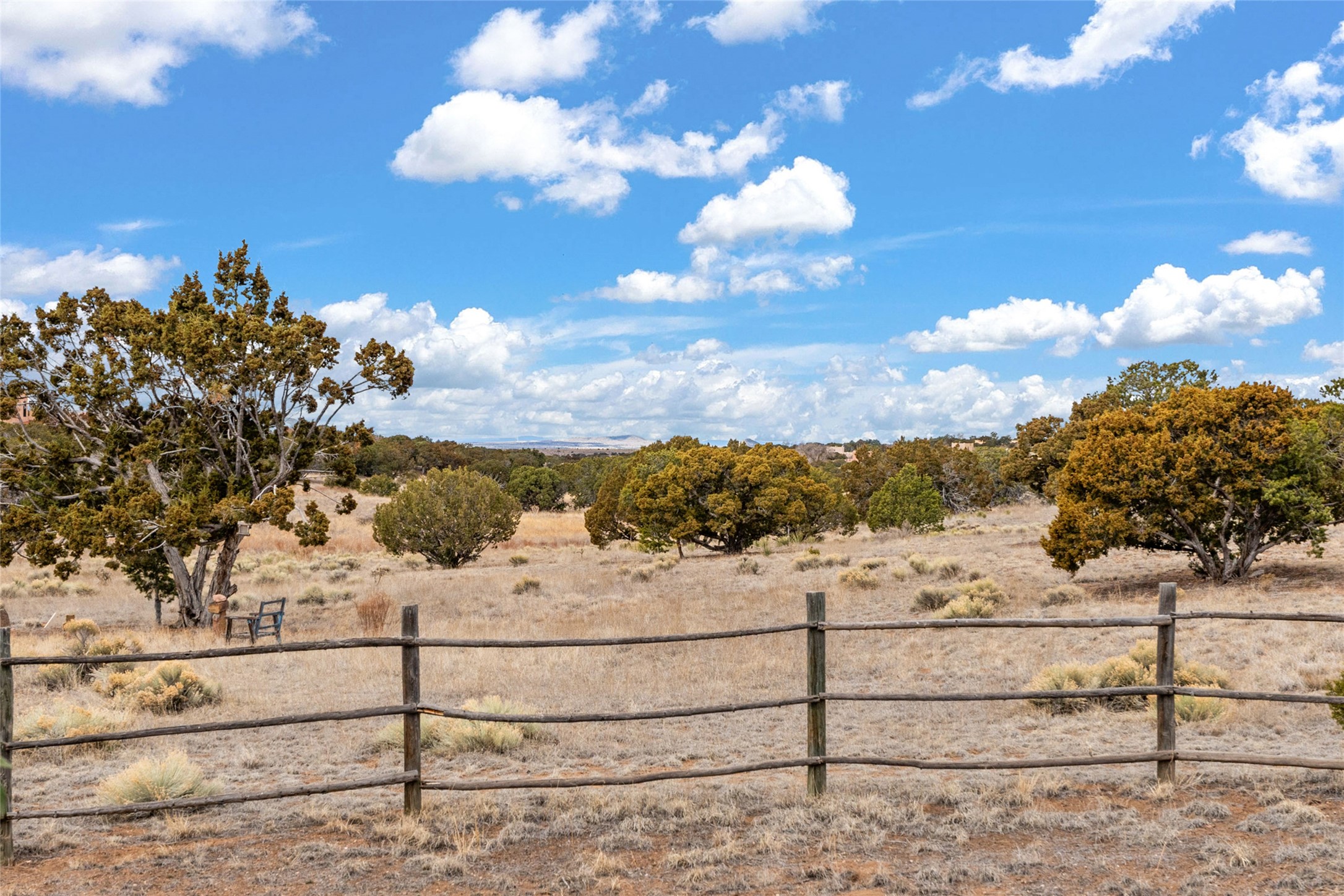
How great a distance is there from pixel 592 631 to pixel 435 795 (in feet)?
35.6

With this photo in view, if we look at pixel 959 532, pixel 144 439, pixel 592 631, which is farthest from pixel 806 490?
pixel 144 439

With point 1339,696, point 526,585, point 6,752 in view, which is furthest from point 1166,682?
point 526,585

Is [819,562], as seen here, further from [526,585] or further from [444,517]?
[444,517]

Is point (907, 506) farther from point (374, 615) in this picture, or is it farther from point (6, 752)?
point (6, 752)

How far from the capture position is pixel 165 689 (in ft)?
38.4

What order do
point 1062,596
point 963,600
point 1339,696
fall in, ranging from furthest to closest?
point 1062,596, point 963,600, point 1339,696

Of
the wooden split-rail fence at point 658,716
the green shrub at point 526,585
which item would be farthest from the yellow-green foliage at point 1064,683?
the green shrub at point 526,585

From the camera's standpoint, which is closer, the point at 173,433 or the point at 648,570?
the point at 173,433

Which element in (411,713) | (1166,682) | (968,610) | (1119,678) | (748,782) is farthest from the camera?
(968,610)

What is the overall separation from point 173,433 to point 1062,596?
19.2m

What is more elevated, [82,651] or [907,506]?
[907,506]

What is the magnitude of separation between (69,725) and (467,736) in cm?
417

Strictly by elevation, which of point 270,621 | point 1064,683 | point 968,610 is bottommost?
point 270,621

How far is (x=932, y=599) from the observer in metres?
19.5
